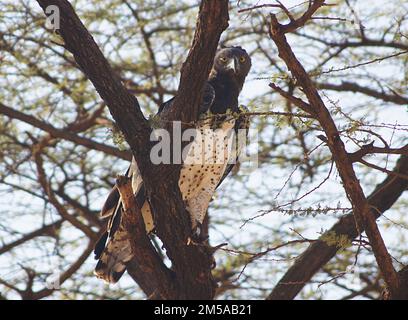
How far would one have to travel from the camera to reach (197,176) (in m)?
6.37

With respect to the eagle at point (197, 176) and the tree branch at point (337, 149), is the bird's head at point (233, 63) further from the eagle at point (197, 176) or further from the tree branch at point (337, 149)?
the tree branch at point (337, 149)

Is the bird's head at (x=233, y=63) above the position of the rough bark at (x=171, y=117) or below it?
above

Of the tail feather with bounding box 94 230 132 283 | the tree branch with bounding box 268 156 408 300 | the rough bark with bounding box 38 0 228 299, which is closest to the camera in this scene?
the rough bark with bounding box 38 0 228 299

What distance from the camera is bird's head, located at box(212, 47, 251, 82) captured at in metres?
6.83

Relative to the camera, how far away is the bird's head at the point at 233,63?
269 inches

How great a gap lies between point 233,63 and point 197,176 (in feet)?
3.52

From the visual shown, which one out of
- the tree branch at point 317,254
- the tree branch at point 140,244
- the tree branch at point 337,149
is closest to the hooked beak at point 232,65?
the tree branch at point 317,254

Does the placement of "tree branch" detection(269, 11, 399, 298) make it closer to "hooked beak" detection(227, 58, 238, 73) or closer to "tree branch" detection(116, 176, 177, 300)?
"tree branch" detection(116, 176, 177, 300)

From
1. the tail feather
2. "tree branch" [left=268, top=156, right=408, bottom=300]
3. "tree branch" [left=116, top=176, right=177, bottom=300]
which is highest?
"tree branch" [left=268, top=156, right=408, bottom=300]

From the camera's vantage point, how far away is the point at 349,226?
674 centimetres

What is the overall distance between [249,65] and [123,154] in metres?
1.54

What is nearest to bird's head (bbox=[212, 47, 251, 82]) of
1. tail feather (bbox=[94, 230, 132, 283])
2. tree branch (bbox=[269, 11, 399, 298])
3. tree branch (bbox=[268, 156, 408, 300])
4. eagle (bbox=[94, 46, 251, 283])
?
eagle (bbox=[94, 46, 251, 283])

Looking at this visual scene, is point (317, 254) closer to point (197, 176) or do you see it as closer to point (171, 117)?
point (197, 176)
